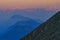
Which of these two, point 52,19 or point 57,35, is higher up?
point 52,19

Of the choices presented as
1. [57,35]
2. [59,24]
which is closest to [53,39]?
[57,35]

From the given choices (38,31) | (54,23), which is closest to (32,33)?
(38,31)

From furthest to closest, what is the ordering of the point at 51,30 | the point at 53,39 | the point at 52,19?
the point at 52,19 → the point at 51,30 → the point at 53,39

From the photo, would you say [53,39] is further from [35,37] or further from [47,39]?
[35,37]


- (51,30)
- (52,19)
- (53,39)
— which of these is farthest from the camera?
(52,19)

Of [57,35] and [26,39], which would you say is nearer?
[57,35]

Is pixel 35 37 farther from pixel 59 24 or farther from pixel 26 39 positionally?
pixel 59 24
